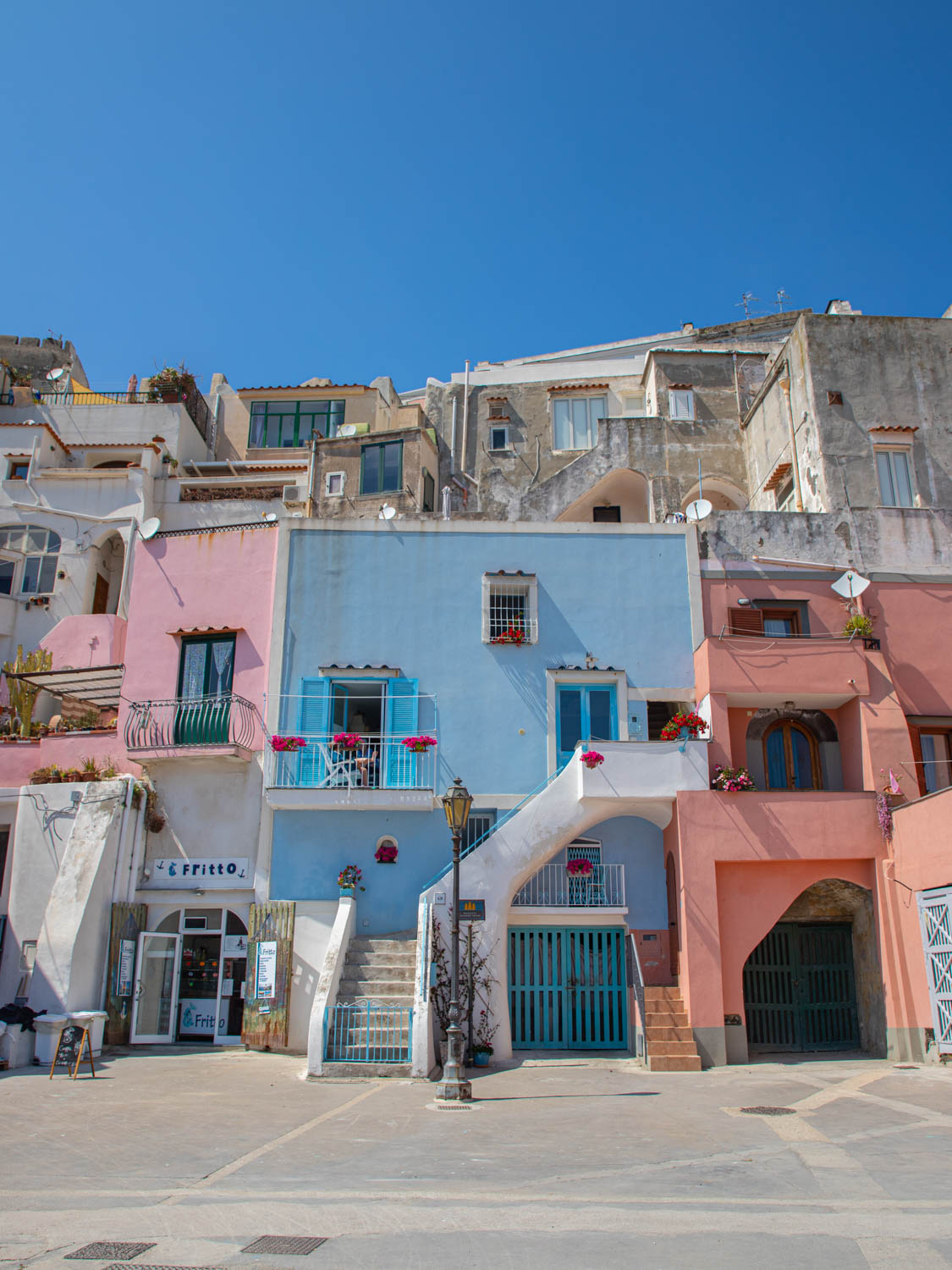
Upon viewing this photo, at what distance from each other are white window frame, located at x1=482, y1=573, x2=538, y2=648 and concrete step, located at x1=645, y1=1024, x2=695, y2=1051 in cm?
761

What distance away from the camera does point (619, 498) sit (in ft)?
94.8

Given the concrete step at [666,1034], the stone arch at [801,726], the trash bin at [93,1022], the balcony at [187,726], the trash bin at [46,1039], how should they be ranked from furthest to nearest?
the stone arch at [801,726]
the balcony at [187,726]
the trash bin at [93,1022]
the trash bin at [46,1039]
the concrete step at [666,1034]

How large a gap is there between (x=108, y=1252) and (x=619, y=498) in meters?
24.7

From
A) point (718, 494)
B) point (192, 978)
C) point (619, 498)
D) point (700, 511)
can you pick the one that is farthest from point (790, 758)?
point (192, 978)

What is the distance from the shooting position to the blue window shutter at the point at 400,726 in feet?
63.4

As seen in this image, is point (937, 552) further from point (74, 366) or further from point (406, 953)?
point (74, 366)

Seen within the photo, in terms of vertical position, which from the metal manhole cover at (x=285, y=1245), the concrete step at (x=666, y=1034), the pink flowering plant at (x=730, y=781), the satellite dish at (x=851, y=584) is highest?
the satellite dish at (x=851, y=584)

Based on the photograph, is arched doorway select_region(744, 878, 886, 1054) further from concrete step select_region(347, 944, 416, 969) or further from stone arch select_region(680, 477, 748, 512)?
stone arch select_region(680, 477, 748, 512)

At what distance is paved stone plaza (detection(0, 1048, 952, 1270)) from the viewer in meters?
6.54

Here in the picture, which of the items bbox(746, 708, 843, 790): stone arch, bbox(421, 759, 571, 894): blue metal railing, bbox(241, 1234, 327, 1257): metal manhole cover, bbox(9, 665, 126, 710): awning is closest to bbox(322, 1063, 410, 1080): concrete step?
bbox(421, 759, 571, 894): blue metal railing

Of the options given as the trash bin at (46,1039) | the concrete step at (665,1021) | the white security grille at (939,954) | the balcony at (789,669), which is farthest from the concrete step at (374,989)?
the white security grille at (939,954)

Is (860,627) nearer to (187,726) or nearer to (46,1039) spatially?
(187,726)

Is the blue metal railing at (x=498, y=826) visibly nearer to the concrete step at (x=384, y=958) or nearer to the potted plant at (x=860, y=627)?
the concrete step at (x=384, y=958)

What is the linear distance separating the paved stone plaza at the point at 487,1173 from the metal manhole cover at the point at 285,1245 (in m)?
0.09
